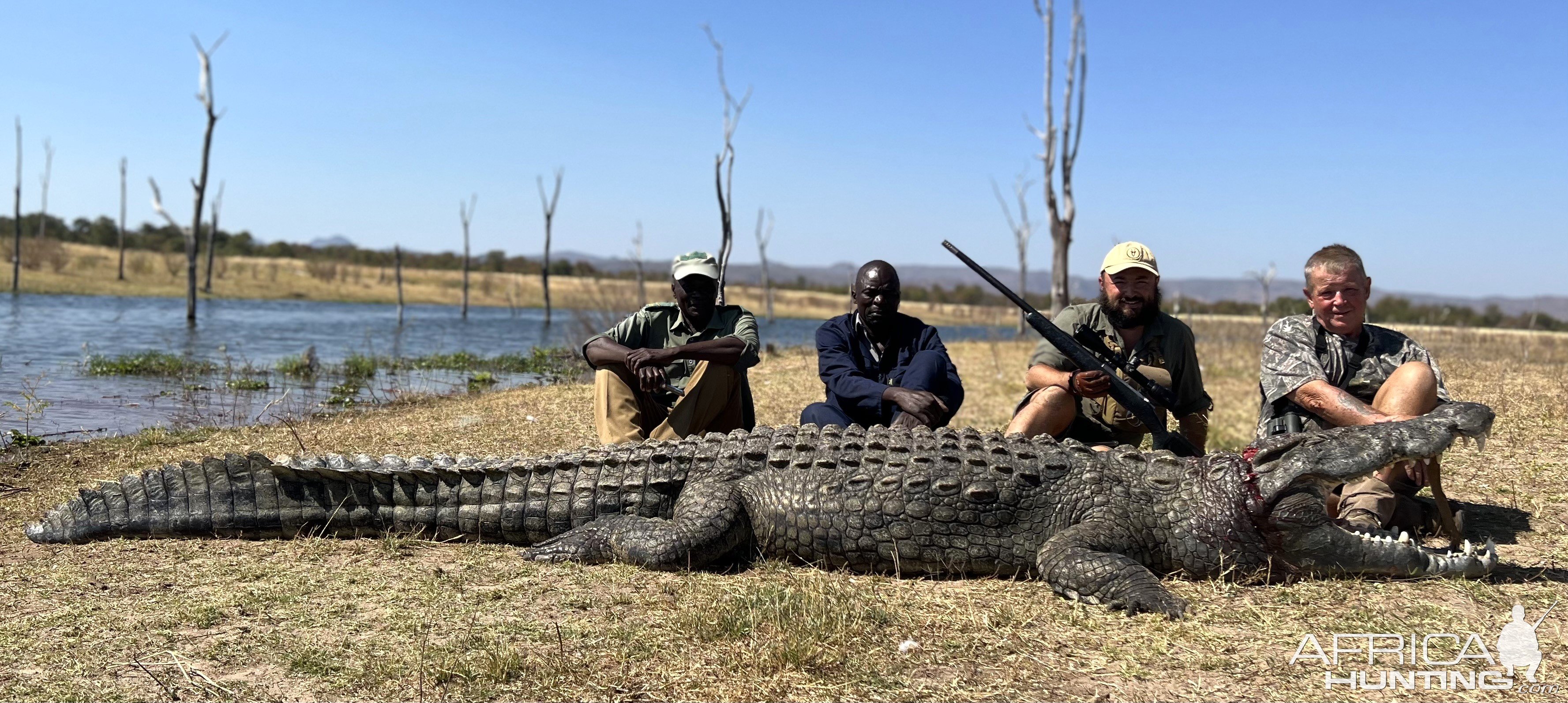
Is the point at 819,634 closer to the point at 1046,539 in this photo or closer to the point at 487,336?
the point at 1046,539

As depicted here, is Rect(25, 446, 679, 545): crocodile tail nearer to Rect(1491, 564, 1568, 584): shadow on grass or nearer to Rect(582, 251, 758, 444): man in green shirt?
Rect(582, 251, 758, 444): man in green shirt

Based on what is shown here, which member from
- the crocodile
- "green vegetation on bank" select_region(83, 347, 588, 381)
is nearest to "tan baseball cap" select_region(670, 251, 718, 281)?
the crocodile

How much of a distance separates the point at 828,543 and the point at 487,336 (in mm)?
24382

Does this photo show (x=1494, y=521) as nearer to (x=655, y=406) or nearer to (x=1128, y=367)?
(x=1128, y=367)

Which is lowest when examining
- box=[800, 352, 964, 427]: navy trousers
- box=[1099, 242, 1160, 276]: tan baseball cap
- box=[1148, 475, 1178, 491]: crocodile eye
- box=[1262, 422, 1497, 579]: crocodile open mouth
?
box=[1262, 422, 1497, 579]: crocodile open mouth

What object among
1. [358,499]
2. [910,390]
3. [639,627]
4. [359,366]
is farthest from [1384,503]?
[359,366]

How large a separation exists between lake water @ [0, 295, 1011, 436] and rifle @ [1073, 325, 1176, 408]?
7.10 metres

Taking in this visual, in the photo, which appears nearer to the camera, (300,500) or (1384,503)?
(1384,503)

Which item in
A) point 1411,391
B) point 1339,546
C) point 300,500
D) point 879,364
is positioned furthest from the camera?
point 879,364

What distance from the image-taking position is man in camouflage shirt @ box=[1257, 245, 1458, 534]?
4422mm

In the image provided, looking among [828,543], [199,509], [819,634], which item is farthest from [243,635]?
[828,543]

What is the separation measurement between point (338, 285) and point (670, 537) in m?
47.5

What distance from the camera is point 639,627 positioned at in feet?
11.1

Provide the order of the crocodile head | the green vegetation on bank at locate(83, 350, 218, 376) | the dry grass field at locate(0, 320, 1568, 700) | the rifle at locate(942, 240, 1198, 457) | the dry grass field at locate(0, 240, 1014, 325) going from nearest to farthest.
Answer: the dry grass field at locate(0, 320, 1568, 700) < the crocodile head < the rifle at locate(942, 240, 1198, 457) < the green vegetation on bank at locate(83, 350, 218, 376) < the dry grass field at locate(0, 240, 1014, 325)
